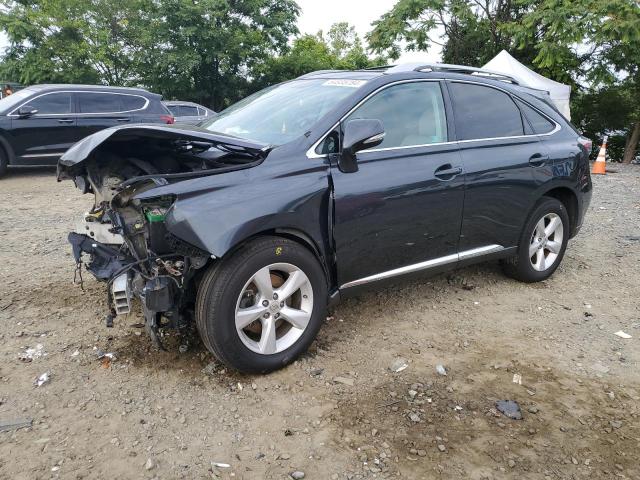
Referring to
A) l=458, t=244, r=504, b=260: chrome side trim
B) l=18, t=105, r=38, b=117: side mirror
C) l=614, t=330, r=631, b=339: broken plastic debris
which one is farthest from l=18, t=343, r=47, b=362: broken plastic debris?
l=18, t=105, r=38, b=117: side mirror

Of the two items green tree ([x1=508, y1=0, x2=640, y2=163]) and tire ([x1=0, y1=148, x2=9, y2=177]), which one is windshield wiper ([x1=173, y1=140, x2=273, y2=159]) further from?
green tree ([x1=508, y1=0, x2=640, y2=163])

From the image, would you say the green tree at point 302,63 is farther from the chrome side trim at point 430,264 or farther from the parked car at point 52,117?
the chrome side trim at point 430,264

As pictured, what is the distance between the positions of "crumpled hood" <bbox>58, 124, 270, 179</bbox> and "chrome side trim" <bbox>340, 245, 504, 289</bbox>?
109cm

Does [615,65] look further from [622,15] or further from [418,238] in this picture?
[418,238]

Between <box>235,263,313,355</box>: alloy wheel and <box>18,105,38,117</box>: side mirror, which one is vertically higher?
<box>18,105,38,117</box>: side mirror

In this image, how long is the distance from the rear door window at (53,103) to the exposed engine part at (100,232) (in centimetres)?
705

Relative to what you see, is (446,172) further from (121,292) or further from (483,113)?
(121,292)

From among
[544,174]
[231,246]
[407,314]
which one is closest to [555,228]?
[544,174]

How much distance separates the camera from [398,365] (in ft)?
10.6

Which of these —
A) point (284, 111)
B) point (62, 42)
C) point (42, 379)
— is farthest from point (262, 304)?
point (62, 42)

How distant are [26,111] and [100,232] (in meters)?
7.13

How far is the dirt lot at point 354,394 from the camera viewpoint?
239 centimetres

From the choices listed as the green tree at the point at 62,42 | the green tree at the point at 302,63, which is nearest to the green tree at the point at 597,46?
the green tree at the point at 302,63

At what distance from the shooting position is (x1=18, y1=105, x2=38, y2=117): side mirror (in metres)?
8.81
